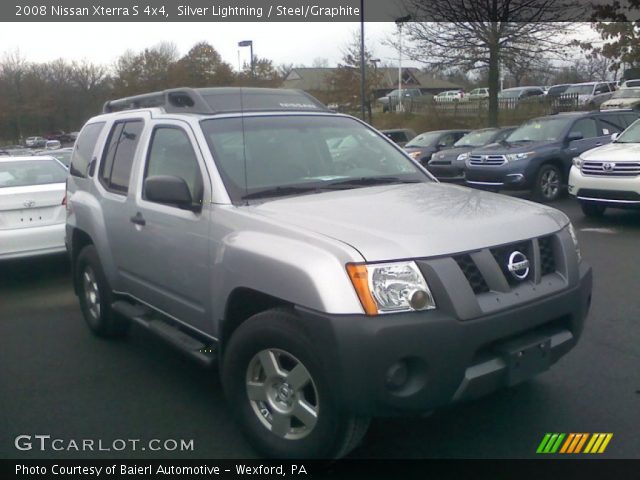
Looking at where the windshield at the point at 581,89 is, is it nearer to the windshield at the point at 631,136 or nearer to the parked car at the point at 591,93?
the parked car at the point at 591,93

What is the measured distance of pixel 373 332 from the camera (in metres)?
2.96

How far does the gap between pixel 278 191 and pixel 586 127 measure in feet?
38.5

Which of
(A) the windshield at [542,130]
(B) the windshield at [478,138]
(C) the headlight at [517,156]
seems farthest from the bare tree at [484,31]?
(C) the headlight at [517,156]

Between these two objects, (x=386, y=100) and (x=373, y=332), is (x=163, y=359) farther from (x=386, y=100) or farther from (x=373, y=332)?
(x=386, y=100)

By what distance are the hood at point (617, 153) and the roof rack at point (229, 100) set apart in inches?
246

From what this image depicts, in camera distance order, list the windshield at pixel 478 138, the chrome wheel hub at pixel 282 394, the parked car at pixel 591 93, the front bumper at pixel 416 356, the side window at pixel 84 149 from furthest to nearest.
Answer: the parked car at pixel 591 93, the windshield at pixel 478 138, the side window at pixel 84 149, the chrome wheel hub at pixel 282 394, the front bumper at pixel 416 356

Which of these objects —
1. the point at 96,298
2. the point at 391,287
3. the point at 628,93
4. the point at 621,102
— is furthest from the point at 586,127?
the point at 628,93

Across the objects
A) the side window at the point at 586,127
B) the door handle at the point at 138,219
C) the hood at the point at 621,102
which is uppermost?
the hood at the point at 621,102

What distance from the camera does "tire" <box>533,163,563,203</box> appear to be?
13133 millimetres

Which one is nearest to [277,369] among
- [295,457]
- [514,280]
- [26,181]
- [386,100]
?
[295,457]

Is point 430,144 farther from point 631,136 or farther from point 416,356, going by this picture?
point 416,356

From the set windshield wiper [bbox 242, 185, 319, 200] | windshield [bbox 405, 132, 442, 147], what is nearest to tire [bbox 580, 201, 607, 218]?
windshield wiper [bbox 242, 185, 319, 200]

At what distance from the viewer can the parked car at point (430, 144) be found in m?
19.3

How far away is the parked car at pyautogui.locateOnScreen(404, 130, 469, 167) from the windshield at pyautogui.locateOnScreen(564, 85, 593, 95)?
17584mm
